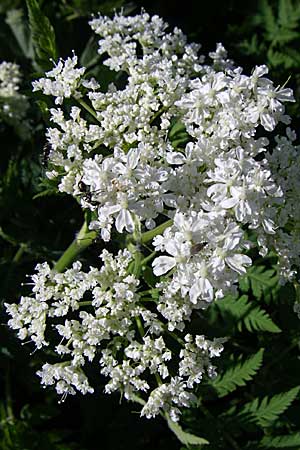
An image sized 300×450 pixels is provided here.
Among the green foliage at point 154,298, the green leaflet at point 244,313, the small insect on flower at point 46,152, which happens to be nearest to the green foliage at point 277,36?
the green foliage at point 154,298

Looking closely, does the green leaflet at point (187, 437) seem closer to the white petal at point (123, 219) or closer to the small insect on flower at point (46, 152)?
the white petal at point (123, 219)

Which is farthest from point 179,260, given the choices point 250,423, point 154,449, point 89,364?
point 154,449

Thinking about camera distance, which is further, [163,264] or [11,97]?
[11,97]

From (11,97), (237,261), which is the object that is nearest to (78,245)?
(237,261)

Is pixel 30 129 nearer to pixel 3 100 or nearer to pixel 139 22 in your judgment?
pixel 3 100

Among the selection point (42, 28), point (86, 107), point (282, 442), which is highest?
point (42, 28)

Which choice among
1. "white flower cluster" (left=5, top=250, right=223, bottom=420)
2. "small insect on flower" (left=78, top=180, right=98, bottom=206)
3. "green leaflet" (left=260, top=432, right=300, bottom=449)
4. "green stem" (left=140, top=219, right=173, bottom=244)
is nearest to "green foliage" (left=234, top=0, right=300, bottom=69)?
"green stem" (left=140, top=219, right=173, bottom=244)

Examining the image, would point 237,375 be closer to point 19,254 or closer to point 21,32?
point 19,254
